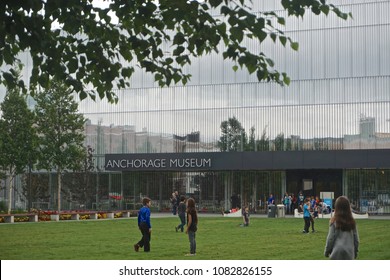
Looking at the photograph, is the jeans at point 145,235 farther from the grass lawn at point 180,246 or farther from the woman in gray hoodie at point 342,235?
the woman in gray hoodie at point 342,235

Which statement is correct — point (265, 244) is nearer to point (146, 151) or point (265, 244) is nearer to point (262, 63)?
point (262, 63)

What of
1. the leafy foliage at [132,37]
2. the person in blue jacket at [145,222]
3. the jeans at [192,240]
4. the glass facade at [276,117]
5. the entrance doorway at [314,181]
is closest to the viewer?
the leafy foliage at [132,37]

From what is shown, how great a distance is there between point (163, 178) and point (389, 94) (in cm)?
1950

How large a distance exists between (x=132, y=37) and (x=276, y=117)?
156ft

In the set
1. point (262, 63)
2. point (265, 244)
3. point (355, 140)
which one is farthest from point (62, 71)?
point (355, 140)

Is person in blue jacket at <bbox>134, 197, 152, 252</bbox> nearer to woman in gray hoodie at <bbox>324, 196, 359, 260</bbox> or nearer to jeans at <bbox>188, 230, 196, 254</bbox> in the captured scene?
jeans at <bbox>188, 230, 196, 254</bbox>

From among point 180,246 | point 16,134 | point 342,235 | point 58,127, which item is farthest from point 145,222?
point 58,127

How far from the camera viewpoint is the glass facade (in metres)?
56.6

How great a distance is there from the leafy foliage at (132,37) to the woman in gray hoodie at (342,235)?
221 centimetres

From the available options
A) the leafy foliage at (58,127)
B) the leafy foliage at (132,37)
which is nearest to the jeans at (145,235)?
the leafy foliage at (132,37)

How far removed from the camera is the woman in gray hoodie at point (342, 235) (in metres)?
11.4

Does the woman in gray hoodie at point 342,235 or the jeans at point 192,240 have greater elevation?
the woman in gray hoodie at point 342,235

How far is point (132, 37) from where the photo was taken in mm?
12773

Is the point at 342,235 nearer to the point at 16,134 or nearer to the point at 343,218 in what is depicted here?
the point at 343,218
